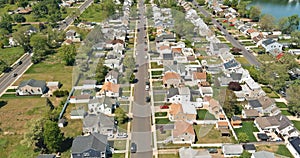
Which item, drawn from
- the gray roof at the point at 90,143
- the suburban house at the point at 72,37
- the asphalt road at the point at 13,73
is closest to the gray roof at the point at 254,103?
the gray roof at the point at 90,143

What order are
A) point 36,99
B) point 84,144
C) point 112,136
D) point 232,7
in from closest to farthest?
point 84,144 → point 112,136 → point 36,99 → point 232,7

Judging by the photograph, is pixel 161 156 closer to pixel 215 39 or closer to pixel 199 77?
pixel 199 77

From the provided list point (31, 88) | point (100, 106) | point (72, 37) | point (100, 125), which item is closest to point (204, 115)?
point (100, 125)

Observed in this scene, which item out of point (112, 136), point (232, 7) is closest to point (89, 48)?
point (112, 136)

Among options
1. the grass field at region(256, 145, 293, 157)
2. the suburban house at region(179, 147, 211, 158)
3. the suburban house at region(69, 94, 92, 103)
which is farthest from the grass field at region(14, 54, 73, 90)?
→ the grass field at region(256, 145, 293, 157)

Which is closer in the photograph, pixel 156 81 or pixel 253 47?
pixel 156 81

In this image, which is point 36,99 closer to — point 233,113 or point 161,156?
point 161,156

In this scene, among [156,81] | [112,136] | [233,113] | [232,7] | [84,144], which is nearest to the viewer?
[84,144]

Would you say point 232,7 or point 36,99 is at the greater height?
point 232,7
